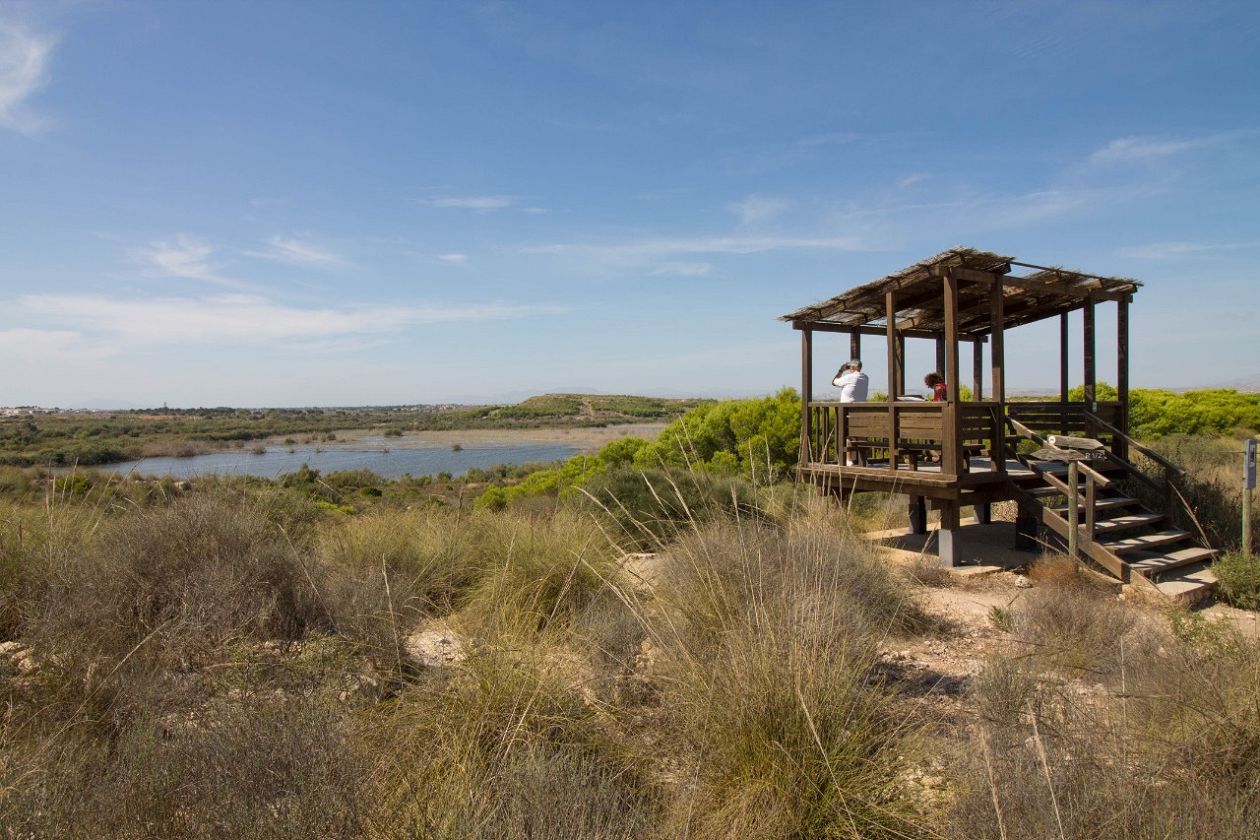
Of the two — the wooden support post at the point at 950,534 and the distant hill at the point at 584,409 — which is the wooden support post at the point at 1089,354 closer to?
the wooden support post at the point at 950,534

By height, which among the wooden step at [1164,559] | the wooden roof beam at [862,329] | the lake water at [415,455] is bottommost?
the lake water at [415,455]

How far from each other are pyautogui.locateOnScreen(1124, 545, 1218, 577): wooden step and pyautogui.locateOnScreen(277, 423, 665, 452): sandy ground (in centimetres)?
2993

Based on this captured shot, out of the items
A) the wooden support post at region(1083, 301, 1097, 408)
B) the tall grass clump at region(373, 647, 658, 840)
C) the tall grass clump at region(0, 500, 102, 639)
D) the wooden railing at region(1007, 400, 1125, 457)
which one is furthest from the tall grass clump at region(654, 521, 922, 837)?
the wooden support post at region(1083, 301, 1097, 408)

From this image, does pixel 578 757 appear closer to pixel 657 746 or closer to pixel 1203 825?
pixel 657 746

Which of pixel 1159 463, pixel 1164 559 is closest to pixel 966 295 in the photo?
pixel 1159 463

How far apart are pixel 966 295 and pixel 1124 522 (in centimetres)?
350

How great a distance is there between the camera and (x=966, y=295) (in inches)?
358

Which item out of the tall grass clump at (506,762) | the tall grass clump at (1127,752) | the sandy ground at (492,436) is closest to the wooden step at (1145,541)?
the tall grass clump at (1127,752)

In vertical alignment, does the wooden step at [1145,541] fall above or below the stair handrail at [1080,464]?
below

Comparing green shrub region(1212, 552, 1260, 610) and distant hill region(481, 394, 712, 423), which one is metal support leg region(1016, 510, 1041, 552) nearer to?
green shrub region(1212, 552, 1260, 610)

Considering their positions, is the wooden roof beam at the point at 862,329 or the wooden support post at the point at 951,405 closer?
the wooden support post at the point at 951,405

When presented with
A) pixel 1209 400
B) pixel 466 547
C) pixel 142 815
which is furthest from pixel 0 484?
pixel 1209 400

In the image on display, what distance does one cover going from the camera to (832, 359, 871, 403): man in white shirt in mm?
8492

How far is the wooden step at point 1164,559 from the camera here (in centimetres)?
639
